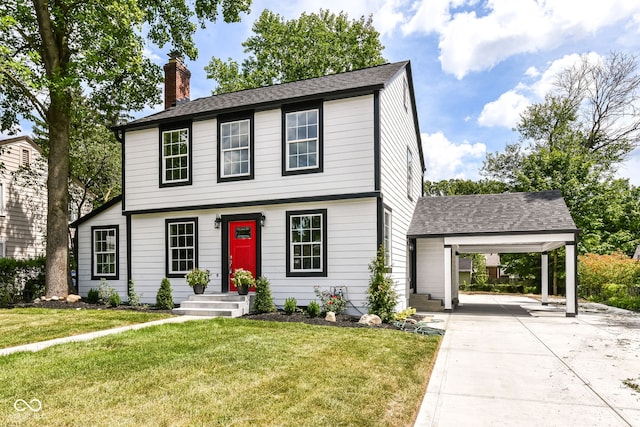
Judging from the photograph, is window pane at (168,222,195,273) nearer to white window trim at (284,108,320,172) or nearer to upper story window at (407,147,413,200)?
white window trim at (284,108,320,172)

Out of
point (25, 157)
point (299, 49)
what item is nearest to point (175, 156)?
point (25, 157)

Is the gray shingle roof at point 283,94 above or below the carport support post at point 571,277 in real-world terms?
above

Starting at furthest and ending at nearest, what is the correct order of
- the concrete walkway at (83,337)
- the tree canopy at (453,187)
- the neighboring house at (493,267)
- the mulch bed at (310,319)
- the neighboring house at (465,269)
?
the neighboring house at (493,267)
the tree canopy at (453,187)
the neighboring house at (465,269)
the mulch bed at (310,319)
the concrete walkway at (83,337)

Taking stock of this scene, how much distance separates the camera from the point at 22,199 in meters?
19.4

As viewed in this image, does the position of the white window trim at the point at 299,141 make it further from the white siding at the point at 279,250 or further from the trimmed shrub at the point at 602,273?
the trimmed shrub at the point at 602,273

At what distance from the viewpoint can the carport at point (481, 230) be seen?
12188 millimetres

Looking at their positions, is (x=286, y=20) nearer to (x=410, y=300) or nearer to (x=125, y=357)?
(x=410, y=300)

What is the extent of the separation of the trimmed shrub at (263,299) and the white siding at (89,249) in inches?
203

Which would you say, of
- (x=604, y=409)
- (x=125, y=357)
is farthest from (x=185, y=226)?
(x=604, y=409)

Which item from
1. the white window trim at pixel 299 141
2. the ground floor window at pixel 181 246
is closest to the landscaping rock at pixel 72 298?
the ground floor window at pixel 181 246

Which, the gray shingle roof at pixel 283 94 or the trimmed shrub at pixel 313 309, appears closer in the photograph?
the trimmed shrub at pixel 313 309

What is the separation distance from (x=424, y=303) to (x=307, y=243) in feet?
17.8

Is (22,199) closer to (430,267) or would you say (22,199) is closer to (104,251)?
(104,251)

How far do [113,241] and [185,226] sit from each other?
3.11 m
